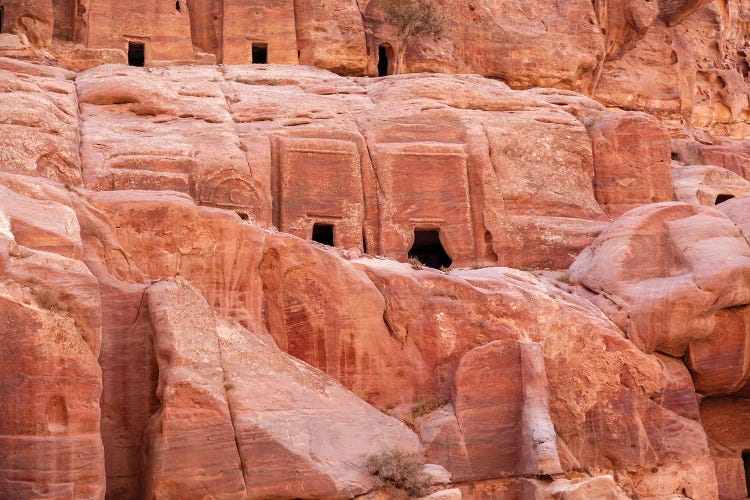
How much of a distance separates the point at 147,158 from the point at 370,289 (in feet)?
29.4

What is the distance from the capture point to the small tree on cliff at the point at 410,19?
41.4 meters

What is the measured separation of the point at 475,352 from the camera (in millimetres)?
23391

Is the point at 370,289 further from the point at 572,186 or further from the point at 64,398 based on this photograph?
the point at 572,186

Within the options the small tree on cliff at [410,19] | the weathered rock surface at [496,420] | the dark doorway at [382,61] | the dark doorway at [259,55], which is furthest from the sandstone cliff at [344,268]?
the dark doorway at [382,61]

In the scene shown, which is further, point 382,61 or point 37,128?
point 382,61

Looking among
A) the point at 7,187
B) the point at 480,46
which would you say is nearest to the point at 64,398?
the point at 7,187

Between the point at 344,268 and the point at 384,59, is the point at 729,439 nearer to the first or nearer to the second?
the point at 344,268

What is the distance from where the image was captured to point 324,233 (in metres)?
32.6

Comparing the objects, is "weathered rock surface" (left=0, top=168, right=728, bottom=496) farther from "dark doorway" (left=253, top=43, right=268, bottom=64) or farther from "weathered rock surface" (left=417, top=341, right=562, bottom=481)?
"dark doorway" (left=253, top=43, right=268, bottom=64)

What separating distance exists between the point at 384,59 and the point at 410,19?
2559 millimetres

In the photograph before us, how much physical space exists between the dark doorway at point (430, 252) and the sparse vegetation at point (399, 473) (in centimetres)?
1387

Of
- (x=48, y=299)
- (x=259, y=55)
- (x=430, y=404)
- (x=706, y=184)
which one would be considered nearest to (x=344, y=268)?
(x=430, y=404)

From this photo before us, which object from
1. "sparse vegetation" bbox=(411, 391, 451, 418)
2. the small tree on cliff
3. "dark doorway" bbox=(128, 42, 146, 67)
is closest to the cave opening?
the small tree on cliff

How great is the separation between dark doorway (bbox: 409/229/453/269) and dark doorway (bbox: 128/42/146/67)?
12105mm
